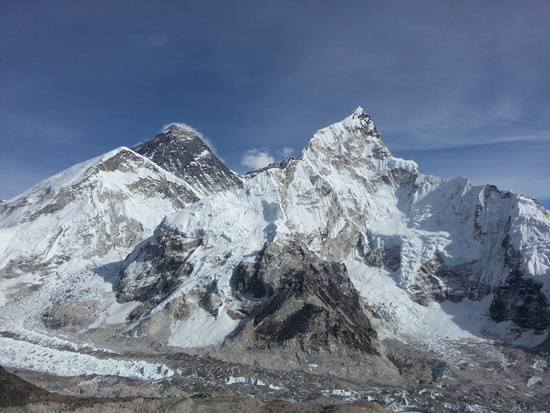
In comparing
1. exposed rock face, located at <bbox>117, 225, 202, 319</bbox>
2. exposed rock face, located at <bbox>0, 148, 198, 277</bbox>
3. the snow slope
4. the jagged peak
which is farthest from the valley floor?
the jagged peak

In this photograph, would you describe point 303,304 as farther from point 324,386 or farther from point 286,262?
point 324,386

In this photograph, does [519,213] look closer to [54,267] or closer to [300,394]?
[300,394]

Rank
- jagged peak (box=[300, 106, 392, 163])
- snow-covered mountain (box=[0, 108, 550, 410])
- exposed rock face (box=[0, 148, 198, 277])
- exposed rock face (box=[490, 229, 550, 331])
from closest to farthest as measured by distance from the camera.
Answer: snow-covered mountain (box=[0, 108, 550, 410]) → exposed rock face (box=[490, 229, 550, 331]) → exposed rock face (box=[0, 148, 198, 277]) → jagged peak (box=[300, 106, 392, 163])

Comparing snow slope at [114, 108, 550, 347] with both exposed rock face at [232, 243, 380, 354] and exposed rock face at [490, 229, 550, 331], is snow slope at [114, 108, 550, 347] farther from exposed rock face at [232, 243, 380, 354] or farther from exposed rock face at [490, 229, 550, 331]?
exposed rock face at [232, 243, 380, 354]

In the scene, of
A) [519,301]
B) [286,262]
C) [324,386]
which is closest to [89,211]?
[286,262]

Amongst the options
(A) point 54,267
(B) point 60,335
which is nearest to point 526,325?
(B) point 60,335
